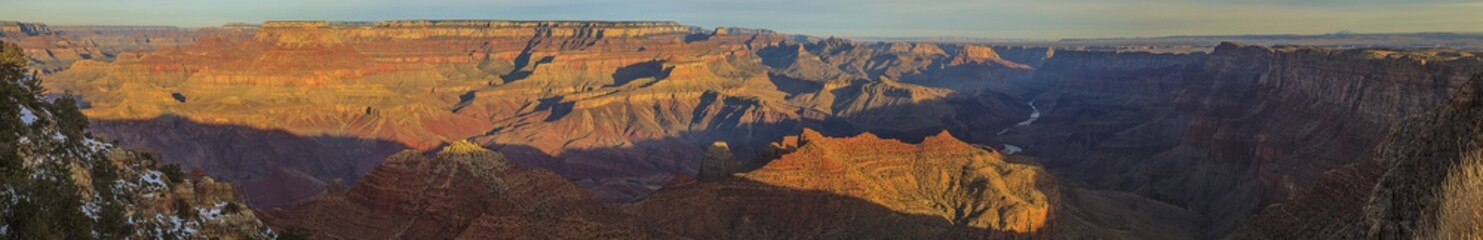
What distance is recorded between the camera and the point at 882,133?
557 feet

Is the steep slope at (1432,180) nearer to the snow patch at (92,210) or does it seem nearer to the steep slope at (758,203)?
the steep slope at (758,203)

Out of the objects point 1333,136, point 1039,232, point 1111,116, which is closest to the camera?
point 1039,232

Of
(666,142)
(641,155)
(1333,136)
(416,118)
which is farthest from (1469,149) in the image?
(416,118)

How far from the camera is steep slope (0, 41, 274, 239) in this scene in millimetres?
21984

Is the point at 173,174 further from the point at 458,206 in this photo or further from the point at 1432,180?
the point at 1432,180

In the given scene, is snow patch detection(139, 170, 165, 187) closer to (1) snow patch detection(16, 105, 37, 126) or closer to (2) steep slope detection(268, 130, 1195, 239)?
(1) snow patch detection(16, 105, 37, 126)

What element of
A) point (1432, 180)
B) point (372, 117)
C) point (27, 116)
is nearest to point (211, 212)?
point (27, 116)

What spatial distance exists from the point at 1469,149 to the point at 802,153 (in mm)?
45621

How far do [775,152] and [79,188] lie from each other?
51.8m

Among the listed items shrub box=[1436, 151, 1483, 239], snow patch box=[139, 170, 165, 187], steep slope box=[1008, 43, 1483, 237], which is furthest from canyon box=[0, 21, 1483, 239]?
snow patch box=[139, 170, 165, 187]

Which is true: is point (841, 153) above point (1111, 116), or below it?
above

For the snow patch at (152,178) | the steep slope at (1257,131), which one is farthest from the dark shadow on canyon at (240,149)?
the steep slope at (1257,131)

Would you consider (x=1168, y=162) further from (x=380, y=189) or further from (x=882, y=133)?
(x=380, y=189)

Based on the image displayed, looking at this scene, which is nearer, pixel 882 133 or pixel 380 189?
pixel 380 189
